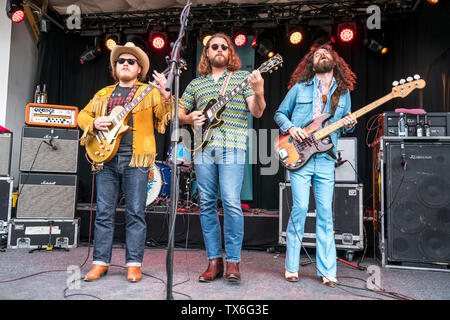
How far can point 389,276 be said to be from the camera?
10.0 feet

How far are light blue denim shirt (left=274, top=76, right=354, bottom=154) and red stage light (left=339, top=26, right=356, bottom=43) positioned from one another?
3028 mm

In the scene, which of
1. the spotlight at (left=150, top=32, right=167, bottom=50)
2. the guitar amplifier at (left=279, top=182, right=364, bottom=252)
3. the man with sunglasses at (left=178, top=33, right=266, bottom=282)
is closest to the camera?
the man with sunglasses at (left=178, top=33, right=266, bottom=282)

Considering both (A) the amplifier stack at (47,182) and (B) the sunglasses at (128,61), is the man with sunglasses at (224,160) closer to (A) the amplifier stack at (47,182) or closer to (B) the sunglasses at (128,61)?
(B) the sunglasses at (128,61)

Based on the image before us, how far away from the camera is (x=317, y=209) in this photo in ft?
8.97

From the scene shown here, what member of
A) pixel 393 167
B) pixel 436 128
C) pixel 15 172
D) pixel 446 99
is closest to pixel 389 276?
pixel 393 167

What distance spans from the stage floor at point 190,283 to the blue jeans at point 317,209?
0.71 ft

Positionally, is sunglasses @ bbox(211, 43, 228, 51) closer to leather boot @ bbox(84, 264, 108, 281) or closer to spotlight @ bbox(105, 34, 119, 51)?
leather boot @ bbox(84, 264, 108, 281)

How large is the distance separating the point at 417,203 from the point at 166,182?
329 cm

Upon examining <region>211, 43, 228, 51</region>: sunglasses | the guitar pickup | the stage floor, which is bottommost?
the stage floor

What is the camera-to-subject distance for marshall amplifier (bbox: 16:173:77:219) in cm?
404

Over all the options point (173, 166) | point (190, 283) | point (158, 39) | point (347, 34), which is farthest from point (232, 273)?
point (158, 39)

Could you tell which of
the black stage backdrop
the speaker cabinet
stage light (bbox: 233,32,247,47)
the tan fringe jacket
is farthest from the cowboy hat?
the black stage backdrop

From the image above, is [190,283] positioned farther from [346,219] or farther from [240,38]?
[240,38]
